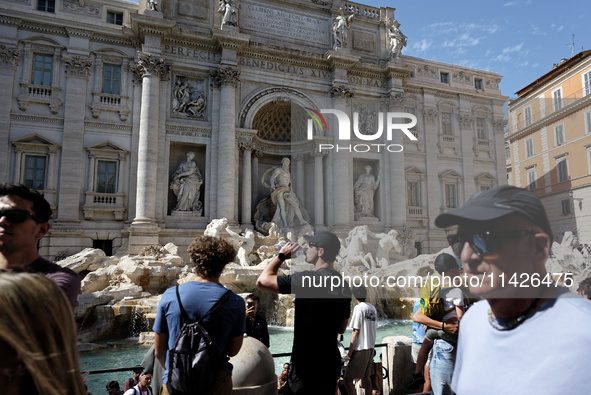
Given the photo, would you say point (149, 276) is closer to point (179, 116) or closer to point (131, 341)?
point (131, 341)

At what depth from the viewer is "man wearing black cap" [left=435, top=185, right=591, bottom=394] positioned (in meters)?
1.11

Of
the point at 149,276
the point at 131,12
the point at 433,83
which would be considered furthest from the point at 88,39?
the point at 433,83

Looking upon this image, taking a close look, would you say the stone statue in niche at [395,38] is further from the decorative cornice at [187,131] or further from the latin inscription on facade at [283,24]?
the decorative cornice at [187,131]

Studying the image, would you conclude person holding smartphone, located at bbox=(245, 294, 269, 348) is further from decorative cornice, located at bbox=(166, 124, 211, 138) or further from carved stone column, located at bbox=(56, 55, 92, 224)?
decorative cornice, located at bbox=(166, 124, 211, 138)

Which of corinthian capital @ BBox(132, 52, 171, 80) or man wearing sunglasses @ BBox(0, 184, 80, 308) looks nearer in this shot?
man wearing sunglasses @ BBox(0, 184, 80, 308)

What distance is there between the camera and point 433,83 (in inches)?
898

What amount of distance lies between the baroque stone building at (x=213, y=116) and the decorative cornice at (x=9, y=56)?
0.04 meters

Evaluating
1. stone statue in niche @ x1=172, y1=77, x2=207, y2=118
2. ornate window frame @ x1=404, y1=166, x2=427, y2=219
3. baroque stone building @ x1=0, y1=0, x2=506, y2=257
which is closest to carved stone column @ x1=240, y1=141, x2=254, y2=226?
baroque stone building @ x1=0, y1=0, x2=506, y2=257

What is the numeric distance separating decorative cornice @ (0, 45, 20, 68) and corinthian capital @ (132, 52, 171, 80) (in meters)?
4.42

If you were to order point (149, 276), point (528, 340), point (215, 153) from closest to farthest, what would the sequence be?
point (528, 340) < point (149, 276) < point (215, 153)

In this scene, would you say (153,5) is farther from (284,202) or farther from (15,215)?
(15,215)

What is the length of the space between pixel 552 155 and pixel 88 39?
62.2 feet

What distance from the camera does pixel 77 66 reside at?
16891 mm

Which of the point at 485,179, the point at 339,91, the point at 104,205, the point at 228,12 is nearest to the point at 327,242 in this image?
the point at 104,205
